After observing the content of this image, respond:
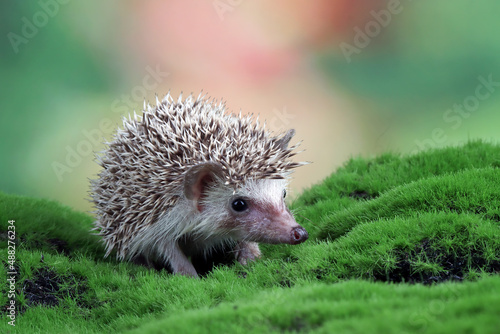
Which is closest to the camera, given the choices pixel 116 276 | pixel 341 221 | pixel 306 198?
pixel 116 276

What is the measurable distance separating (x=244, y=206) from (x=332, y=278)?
1167 mm

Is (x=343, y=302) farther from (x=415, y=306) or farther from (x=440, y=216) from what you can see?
(x=440, y=216)

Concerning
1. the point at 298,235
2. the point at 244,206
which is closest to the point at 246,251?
the point at 244,206

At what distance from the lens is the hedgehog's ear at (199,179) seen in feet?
15.6

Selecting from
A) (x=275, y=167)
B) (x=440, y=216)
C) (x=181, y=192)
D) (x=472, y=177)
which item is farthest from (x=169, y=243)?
(x=472, y=177)

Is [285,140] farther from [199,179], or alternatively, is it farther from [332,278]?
[332,278]

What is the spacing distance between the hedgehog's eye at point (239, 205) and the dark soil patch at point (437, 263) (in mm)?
1355

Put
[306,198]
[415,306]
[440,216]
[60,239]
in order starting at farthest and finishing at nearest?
1. [306,198]
2. [60,239]
3. [440,216]
4. [415,306]

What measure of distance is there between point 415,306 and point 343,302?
0.38 metres

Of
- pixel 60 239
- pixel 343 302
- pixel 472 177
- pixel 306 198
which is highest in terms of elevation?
pixel 472 177

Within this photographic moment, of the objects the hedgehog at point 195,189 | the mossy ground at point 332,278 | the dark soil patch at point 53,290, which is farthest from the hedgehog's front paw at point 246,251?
the dark soil patch at point 53,290

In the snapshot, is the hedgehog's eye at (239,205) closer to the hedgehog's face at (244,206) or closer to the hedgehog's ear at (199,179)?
the hedgehog's face at (244,206)

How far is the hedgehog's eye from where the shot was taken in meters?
4.89

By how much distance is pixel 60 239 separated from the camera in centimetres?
597
